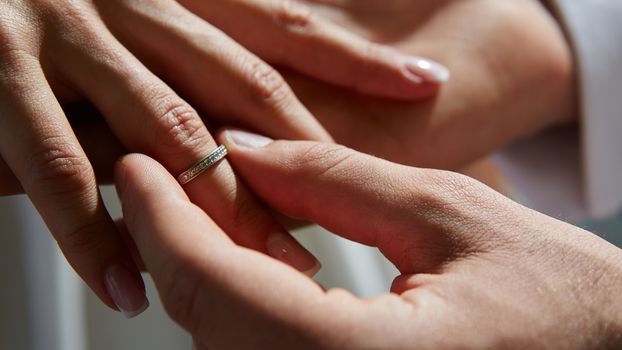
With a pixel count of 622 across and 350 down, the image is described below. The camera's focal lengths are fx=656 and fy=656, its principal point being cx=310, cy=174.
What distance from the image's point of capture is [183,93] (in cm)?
63

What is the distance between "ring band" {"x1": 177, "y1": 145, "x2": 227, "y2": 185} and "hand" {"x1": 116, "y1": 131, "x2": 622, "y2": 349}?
0.04 metres

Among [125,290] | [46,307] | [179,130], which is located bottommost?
[46,307]

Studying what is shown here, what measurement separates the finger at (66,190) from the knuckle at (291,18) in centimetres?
27

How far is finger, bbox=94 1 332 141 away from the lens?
2.03 feet

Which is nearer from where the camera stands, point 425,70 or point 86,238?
point 86,238

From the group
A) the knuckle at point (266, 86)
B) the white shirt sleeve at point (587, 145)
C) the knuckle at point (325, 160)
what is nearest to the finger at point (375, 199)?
the knuckle at point (325, 160)

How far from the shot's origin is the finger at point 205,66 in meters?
0.62

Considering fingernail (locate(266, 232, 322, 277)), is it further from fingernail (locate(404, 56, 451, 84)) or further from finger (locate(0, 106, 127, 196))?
fingernail (locate(404, 56, 451, 84))

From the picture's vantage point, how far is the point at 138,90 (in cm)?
57

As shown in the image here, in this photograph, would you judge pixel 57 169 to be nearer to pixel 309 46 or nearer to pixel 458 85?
pixel 309 46

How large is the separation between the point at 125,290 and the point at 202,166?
121 millimetres

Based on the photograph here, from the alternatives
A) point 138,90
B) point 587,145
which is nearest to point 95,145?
point 138,90

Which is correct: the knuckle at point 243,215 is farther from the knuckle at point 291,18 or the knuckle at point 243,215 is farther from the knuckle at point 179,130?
the knuckle at point 291,18

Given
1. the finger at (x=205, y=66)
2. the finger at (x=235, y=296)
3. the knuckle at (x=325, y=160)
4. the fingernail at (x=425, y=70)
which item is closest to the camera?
the finger at (x=235, y=296)
